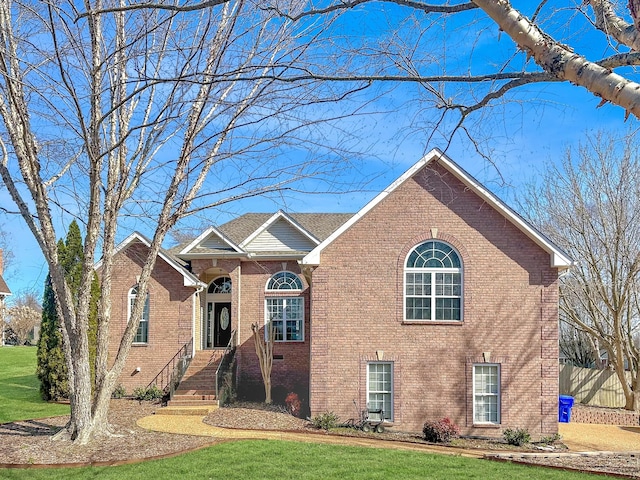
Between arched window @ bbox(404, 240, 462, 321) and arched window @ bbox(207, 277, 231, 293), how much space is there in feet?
30.6

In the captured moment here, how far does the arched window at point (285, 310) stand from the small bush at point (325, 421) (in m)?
6.03

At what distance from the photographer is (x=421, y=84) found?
573 centimetres

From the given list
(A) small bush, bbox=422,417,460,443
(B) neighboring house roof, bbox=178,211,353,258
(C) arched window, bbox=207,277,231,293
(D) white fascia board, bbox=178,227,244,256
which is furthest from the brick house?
(C) arched window, bbox=207,277,231,293

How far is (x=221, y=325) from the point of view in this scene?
943 inches

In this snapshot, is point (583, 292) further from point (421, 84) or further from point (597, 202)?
point (421, 84)

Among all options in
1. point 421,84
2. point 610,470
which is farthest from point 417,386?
point 421,84

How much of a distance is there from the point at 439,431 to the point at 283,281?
894 centimetres

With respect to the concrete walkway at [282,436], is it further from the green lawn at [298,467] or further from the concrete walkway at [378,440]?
the green lawn at [298,467]

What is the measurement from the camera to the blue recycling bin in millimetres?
19297

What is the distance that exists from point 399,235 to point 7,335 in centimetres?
4450

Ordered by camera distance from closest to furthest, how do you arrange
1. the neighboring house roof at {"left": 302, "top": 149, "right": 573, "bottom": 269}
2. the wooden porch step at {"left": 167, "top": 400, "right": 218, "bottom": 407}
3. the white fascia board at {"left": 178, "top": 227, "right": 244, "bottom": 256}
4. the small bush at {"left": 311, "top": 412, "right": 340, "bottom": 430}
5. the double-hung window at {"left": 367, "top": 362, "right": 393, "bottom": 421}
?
the small bush at {"left": 311, "top": 412, "right": 340, "bottom": 430}
the neighboring house roof at {"left": 302, "top": 149, "right": 573, "bottom": 269}
the double-hung window at {"left": 367, "top": 362, "right": 393, "bottom": 421}
the wooden porch step at {"left": 167, "top": 400, "right": 218, "bottom": 407}
the white fascia board at {"left": 178, "top": 227, "right": 244, "bottom": 256}

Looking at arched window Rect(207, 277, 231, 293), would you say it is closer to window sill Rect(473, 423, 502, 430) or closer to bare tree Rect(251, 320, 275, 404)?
bare tree Rect(251, 320, 275, 404)

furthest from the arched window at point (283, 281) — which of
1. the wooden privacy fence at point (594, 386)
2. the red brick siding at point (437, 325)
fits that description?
the wooden privacy fence at point (594, 386)

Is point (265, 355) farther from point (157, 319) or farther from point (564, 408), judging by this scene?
point (564, 408)
